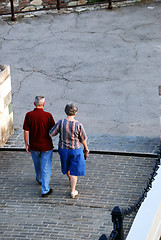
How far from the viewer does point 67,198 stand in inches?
337

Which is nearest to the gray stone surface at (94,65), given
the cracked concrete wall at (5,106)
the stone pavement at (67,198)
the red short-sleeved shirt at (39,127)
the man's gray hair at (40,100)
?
the cracked concrete wall at (5,106)

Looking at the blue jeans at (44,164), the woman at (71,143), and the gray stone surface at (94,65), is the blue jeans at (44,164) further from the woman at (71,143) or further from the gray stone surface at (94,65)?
the gray stone surface at (94,65)

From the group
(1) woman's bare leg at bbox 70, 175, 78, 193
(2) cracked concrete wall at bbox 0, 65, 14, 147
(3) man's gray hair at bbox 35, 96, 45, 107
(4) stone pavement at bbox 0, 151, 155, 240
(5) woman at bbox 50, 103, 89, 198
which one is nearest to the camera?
(4) stone pavement at bbox 0, 151, 155, 240

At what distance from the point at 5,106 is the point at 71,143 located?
235cm

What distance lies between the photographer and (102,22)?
15.3 metres

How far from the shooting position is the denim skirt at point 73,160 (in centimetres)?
826

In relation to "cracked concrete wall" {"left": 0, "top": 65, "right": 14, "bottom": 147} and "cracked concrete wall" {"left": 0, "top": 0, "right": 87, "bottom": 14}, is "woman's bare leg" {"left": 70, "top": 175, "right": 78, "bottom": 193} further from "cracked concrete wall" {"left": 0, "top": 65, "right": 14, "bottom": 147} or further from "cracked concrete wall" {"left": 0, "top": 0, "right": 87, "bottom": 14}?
"cracked concrete wall" {"left": 0, "top": 0, "right": 87, "bottom": 14}

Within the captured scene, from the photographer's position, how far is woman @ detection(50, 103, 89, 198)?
26.5 feet

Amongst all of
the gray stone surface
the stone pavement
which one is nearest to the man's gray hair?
the stone pavement

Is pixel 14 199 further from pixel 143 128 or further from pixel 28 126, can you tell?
pixel 143 128

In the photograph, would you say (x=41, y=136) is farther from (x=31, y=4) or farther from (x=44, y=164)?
(x=31, y=4)

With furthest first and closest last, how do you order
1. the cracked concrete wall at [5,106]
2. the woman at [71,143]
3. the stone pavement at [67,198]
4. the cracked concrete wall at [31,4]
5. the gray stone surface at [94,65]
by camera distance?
1. the cracked concrete wall at [31,4]
2. the gray stone surface at [94,65]
3. the cracked concrete wall at [5,106]
4. the woman at [71,143]
5. the stone pavement at [67,198]

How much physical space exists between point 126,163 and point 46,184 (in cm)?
152

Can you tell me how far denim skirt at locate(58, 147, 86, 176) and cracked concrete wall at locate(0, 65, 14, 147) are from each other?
2059mm
